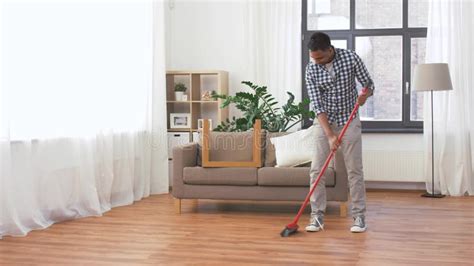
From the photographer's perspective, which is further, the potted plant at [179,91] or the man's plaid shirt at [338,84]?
the potted plant at [179,91]

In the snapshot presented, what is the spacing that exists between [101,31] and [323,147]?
226 centimetres

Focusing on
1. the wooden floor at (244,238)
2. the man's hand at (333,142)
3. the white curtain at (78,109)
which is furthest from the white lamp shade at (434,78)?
the white curtain at (78,109)

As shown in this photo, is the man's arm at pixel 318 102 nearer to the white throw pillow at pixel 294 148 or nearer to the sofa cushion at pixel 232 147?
the white throw pillow at pixel 294 148

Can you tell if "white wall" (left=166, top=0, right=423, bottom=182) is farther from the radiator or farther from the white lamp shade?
the white lamp shade

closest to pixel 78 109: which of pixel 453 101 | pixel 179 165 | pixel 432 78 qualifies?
pixel 179 165

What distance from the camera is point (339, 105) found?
454 centimetres

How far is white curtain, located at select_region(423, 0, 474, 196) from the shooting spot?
6.43 meters

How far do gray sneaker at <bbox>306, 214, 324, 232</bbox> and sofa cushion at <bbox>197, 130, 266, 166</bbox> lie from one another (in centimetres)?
98

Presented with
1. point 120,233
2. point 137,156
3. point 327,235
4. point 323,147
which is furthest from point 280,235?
point 137,156

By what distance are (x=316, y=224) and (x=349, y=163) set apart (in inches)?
20.1

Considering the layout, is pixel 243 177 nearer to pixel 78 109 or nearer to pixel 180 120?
pixel 78 109

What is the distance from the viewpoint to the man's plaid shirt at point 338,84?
14.6 feet

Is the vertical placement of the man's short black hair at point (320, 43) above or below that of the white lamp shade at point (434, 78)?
above

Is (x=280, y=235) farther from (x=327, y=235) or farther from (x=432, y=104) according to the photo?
(x=432, y=104)
